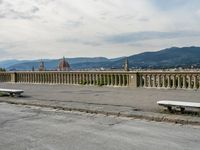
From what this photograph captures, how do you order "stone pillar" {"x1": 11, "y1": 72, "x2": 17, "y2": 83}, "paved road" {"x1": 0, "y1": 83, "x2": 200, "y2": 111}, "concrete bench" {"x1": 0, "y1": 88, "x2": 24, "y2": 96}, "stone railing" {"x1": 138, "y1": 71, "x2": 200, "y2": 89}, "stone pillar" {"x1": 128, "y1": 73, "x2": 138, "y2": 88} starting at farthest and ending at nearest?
"stone pillar" {"x1": 11, "y1": 72, "x2": 17, "y2": 83}
"stone pillar" {"x1": 128, "y1": 73, "x2": 138, "y2": 88}
"stone railing" {"x1": 138, "y1": 71, "x2": 200, "y2": 89}
"concrete bench" {"x1": 0, "y1": 88, "x2": 24, "y2": 96}
"paved road" {"x1": 0, "y1": 83, "x2": 200, "y2": 111}

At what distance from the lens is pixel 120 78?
76.7 feet

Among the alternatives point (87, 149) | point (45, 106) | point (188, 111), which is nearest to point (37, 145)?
point (87, 149)

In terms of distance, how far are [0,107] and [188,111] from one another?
7306 millimetres

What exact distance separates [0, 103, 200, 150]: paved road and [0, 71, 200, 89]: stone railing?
8.95 meters

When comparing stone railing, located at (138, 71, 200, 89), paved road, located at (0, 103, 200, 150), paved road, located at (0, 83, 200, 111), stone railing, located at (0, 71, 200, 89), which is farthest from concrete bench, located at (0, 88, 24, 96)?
stone railing, located at (138, 71, 200, 89)

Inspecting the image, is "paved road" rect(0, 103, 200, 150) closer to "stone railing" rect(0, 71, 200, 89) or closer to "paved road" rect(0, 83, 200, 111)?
"paved road" rect(0, 83, 200, 111)

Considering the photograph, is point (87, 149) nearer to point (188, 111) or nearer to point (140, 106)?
point (188, 111)

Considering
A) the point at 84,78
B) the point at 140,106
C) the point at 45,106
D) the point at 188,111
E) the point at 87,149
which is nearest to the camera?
the point at 87,149

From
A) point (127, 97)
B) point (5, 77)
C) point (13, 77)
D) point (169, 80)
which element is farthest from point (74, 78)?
point (127, 97)

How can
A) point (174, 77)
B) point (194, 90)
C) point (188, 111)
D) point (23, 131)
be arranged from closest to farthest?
point (23, 131) < point (188, 111) < point (194, 90) < point (174, 77)

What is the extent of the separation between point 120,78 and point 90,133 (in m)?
14.2

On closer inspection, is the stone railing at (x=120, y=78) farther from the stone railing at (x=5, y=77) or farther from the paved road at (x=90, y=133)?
the paved road at (x=90, y=133)

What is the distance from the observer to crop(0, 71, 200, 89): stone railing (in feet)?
65.9

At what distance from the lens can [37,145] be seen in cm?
810
